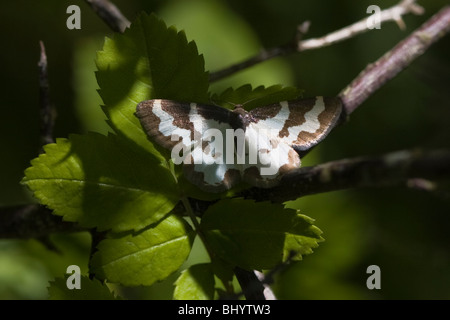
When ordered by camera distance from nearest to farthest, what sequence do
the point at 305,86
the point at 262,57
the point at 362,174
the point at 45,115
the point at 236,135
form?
1. the point at 362,174
2. the point at 236,135
3. the point at 45,115
4. the point at 262,57
5. the point at 305,86

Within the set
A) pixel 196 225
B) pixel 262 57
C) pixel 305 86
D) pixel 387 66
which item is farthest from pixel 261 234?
pixel 305 86

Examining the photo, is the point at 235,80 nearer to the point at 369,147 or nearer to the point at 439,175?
the point at 369,147

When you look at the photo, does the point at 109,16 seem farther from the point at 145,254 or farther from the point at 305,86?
the point at 305,86

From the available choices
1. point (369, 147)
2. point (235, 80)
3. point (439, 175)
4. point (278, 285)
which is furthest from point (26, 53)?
point (439, 175)

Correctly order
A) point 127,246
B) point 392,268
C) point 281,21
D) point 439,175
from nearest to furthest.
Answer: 1. point 439,175
2. point 127,246
3. point 392,268
4. point 281,21

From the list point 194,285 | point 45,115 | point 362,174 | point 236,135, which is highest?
point 45,115

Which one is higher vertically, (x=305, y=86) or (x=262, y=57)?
(x=305, y=86)
